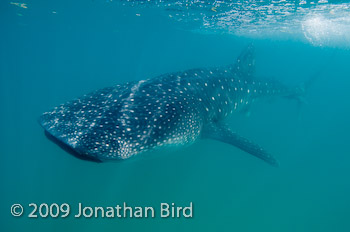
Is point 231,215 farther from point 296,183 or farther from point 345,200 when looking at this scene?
point 345,200

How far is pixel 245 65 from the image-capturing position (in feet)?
33.9

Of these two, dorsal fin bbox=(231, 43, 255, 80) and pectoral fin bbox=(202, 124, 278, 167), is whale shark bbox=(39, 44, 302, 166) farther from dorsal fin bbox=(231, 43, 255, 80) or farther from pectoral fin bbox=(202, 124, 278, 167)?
dorsal fin bbox=(231, 43, 255, 80)

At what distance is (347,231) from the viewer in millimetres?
12414

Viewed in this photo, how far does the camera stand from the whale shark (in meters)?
3.71

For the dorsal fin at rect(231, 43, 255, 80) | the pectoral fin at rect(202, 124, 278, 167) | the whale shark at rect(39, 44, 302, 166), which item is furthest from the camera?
the dorsal fin at rect(231, 43, 255, 80)

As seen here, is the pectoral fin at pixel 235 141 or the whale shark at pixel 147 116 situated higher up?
the whale shark at pixel 147 116

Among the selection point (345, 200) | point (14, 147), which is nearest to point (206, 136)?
point (345, 200)

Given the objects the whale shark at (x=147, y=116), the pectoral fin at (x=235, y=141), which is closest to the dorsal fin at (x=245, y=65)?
the whale shark at (x=147, y=116)

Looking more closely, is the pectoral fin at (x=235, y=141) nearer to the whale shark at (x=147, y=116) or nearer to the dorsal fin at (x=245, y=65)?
the whale shark at (x=147, y=116)

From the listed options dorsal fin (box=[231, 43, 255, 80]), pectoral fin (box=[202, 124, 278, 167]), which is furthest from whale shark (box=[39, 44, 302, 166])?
dorsal fin (box=[231, 43, 255, 80])

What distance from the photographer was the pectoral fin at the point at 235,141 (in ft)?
21.9

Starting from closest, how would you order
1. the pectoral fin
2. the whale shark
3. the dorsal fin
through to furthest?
the whale shark, the pectoral fin, the dorsal fin

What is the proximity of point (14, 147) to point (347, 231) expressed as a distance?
26.7 m

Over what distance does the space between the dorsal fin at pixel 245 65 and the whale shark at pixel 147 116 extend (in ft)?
2.80
